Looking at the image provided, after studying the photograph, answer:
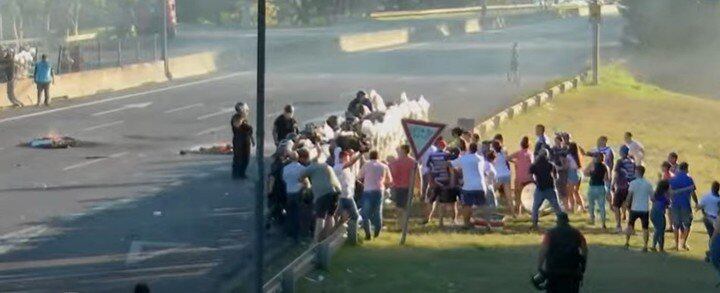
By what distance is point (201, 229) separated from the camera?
22.5 m

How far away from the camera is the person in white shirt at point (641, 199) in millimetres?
22531

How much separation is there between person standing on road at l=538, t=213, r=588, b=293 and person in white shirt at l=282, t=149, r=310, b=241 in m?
5.63

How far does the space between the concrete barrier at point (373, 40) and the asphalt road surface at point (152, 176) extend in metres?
12.0

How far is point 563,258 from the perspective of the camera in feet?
51.3

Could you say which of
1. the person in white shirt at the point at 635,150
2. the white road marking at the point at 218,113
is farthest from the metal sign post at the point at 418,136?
the white road marking at the point at 218,113

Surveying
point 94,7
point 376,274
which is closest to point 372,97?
point 376,274

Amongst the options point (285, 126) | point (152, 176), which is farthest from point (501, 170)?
point (152, 176)

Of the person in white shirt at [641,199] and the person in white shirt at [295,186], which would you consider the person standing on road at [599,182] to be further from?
the person in white shirt at [295,186]

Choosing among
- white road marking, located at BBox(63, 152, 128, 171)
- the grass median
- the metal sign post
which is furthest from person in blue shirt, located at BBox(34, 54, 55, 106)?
the metal sign post

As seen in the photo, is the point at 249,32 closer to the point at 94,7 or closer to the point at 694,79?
the point at 94,7

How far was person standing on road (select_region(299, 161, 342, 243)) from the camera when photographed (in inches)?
807

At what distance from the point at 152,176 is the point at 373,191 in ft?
26.0

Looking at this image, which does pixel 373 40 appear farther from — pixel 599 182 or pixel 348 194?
pixel 348 194

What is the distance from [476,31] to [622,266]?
8410 centimetres
